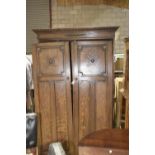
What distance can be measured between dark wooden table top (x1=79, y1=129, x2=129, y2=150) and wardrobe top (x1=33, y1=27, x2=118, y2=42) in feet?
3.67

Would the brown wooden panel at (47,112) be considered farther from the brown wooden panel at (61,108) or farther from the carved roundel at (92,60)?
the carved roundel at (92,60)

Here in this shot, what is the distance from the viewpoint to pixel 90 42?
7.71 feet

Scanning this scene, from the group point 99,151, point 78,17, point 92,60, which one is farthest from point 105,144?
point 78,17

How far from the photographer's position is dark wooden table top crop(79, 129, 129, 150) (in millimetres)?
1326

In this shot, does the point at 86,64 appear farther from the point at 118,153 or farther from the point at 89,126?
the point at 118,153

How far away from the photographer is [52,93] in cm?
247

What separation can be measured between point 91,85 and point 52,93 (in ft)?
1.43

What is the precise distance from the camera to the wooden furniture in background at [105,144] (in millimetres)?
1283

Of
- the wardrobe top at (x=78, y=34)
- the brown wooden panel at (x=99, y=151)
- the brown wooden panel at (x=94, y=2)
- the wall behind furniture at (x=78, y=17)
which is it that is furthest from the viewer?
the wall behind furniture at (x=78, y=17)

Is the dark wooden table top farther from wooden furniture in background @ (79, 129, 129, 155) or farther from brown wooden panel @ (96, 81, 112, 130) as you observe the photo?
brown wooden panel @ (96, 81, 112, 130)

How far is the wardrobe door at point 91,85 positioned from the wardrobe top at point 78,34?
0.07m

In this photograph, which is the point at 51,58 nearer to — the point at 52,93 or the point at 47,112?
the point at 52,93

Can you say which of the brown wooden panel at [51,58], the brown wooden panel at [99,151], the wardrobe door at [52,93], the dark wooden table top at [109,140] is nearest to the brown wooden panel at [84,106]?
the wardrobe door at [52,93]
